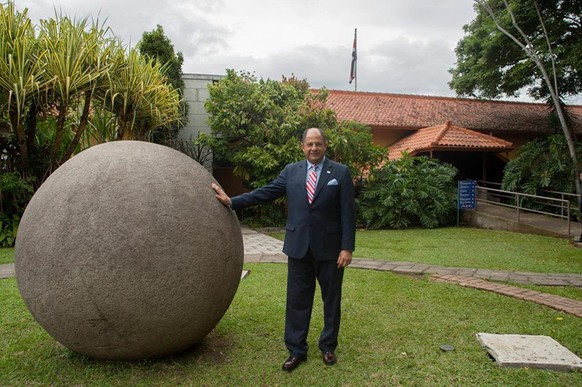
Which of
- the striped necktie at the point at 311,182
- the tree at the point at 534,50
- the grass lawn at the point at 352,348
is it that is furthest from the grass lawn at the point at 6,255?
the tree at the point at 534,50

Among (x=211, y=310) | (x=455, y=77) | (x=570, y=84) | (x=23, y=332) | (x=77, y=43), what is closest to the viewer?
(x=211, y=310)

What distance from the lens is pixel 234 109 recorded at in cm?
1421

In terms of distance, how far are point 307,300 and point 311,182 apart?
0.94 m

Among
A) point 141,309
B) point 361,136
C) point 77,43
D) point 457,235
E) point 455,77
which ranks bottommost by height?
point 457,235

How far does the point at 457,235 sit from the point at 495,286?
20.0 ft

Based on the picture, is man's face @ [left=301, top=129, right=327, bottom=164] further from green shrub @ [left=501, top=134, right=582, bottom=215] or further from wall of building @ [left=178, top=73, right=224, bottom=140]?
wall of building @ [left=178, top=73, right=224, bottom=140]

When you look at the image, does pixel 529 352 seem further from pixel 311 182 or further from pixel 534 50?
pixel 534 50

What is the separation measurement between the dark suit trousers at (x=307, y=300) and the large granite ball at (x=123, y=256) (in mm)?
570

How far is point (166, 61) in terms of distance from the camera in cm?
1533

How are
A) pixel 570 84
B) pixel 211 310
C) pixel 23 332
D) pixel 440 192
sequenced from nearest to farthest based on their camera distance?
1. pixel 211 310
2. pixel 23 332
3. pixel 440 192
4. pixel 570 84

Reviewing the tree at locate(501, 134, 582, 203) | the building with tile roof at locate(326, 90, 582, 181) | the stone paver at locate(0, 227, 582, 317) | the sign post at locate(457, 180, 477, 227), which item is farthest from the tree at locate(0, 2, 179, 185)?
the tree at locate(501, 134, 582, 203)

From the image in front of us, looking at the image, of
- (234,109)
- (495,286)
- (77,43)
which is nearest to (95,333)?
(495,286)

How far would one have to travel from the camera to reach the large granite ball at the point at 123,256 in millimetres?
3102

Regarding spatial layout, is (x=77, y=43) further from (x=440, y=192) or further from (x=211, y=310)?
(x=440, y=192)
